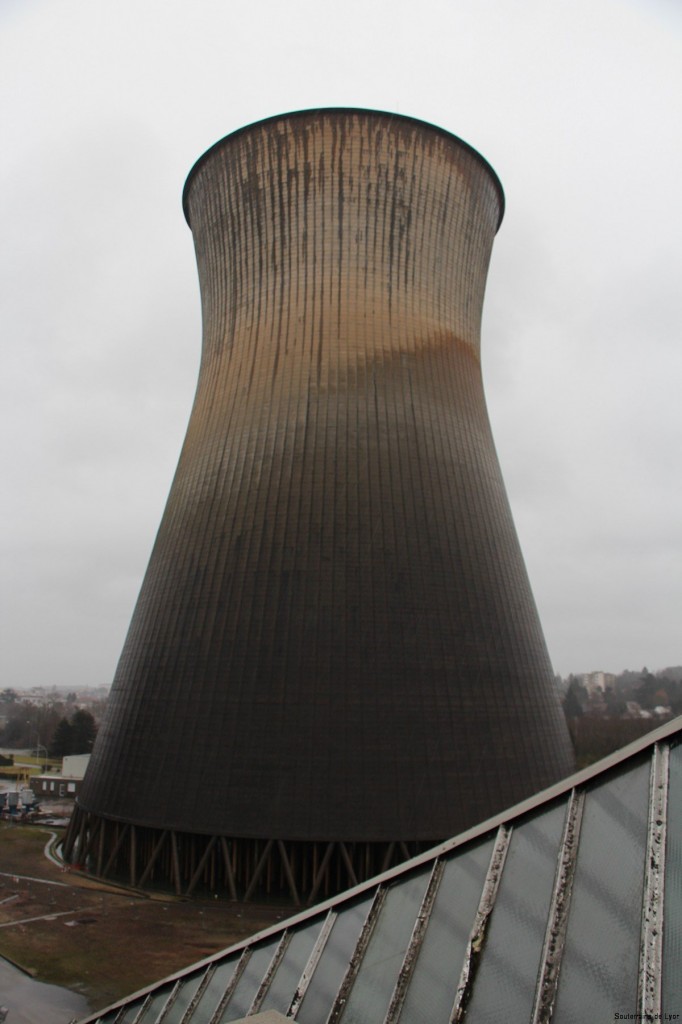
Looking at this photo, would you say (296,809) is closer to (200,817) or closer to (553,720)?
(200,817)

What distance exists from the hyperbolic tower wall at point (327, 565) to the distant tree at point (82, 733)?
124ft

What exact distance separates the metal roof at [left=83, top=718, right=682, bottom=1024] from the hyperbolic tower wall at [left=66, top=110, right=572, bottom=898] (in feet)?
42.2

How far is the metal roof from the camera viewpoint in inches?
111

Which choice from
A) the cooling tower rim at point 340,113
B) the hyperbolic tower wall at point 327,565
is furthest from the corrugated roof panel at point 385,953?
the cooling tower rim at point 340,113

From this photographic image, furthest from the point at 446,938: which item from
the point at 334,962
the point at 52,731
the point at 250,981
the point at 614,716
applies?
the point at 52,731

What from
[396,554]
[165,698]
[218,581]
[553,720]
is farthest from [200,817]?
[553,720]

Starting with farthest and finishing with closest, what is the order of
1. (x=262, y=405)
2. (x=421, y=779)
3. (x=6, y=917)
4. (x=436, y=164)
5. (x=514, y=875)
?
(x=436, y=164) → (x=262, y=405) → (x=421, y=779) → (x=6, y=917) → (x=514, y=875)

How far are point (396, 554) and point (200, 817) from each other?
26.1 ft

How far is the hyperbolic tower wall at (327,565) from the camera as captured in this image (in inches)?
666

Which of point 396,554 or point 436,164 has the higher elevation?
point 436,164

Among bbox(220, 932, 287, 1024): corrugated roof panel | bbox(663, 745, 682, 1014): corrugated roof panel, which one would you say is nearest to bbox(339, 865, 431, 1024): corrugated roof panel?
bbox(220, 932, 287, 1024): corrugated roof panel

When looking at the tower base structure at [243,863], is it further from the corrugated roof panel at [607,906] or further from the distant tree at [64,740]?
the distant tree at [64,740]

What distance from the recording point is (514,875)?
3.52 m

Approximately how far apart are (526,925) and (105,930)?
48.3ft
